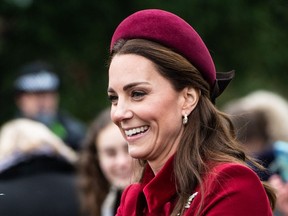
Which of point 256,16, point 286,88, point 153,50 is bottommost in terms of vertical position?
point 286,88

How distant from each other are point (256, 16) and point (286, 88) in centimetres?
130

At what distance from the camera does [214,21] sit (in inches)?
458

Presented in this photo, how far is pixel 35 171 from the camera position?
7219 millimetres

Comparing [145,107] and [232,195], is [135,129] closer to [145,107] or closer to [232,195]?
[145,107]

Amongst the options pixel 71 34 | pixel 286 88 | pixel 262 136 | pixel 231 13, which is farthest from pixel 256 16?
pixel 262 136

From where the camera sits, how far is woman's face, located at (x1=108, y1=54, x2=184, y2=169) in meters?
4.19

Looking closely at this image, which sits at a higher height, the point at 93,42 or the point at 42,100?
the point at 93,42

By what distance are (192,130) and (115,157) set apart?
2.91 m

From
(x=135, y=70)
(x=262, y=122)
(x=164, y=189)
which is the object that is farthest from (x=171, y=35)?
(x=262, y=122)

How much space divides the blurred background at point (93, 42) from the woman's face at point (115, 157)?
454cm

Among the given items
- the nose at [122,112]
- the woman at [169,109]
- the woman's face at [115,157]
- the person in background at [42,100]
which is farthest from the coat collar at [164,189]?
the person in background at [42,100]

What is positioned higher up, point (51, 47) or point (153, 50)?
point (153, 50)

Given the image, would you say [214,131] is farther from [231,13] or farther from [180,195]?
[231,13]

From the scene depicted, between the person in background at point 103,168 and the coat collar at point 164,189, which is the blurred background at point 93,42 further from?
the coat collar at point 164,189
